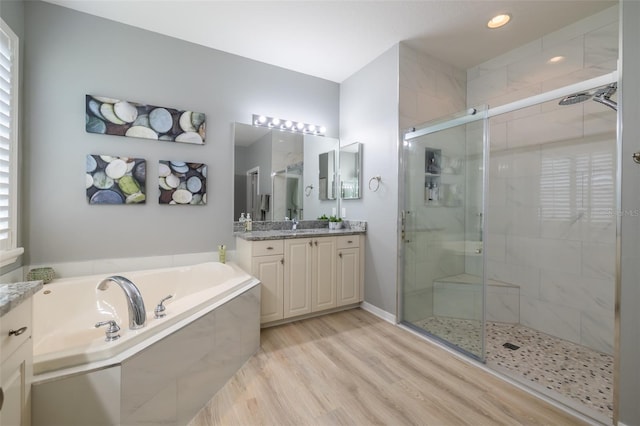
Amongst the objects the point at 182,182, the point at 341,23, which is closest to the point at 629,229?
the point at 341,23

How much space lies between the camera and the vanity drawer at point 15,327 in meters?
0.84

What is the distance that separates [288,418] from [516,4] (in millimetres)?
3342

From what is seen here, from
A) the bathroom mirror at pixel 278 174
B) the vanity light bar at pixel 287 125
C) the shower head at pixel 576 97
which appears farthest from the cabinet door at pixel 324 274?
the shower head at pixel 576 97

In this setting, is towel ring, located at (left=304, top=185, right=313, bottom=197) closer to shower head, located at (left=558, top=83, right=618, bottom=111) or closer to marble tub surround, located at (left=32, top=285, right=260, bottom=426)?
marble tub surround, located at (left=32, top=285, right=260, bottom=426)

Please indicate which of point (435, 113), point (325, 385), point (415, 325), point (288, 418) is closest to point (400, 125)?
point (435, 113)

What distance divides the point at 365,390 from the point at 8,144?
284cm

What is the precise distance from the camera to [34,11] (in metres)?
2.05

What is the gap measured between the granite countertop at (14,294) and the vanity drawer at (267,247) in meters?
1.49

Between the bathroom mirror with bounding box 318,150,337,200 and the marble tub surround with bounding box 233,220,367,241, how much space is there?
355 millimetres

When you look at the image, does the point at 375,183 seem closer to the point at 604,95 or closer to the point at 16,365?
the point at 604,95

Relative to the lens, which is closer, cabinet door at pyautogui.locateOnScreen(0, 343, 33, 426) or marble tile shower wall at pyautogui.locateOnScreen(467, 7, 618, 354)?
cabinet door at pyautogui.locateOnScreen(0, 343, 33, 426)

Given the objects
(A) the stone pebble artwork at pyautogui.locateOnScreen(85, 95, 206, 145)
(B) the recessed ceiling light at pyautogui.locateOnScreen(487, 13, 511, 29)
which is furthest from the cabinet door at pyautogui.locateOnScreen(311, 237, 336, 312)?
(B) the recessed ceiling light at pyautogui.locateOnScreen(487, 13, 511, 29)

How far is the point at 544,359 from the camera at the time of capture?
2.06 m

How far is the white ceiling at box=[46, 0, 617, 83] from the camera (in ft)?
7.01
